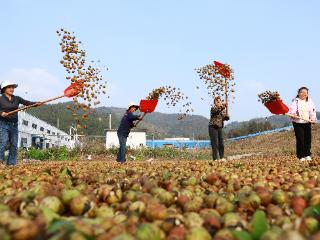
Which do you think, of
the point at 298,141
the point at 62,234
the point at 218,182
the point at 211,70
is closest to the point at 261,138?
the point at 211,70

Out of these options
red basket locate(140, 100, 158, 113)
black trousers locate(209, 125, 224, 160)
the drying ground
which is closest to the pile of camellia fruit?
the drying ground

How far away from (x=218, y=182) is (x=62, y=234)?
108 inches

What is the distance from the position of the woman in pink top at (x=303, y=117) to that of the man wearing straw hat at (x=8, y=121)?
6.55 metres

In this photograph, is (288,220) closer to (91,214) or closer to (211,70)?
(91,214)

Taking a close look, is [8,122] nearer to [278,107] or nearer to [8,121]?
[8,121]

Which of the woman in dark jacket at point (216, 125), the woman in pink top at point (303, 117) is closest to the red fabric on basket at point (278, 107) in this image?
the woman in pink top at point (303, 117)

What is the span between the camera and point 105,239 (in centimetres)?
146

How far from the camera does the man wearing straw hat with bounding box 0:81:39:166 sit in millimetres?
9328

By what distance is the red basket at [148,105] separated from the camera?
13.9 metres

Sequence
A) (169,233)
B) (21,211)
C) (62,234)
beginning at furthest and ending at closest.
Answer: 1. (21,211)
2. (169,233)
3. (62,234)

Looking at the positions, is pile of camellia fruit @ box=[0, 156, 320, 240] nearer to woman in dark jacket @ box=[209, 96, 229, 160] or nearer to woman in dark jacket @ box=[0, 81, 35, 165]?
woman in dark jacket @ box=[0, 81, 35, 165]

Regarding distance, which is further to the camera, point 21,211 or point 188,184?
point 188,184

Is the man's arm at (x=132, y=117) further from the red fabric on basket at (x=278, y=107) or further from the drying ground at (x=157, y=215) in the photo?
the drying ground at (x=157, y=215)

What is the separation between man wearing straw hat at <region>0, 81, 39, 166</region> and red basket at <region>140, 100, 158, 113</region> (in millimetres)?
4951
